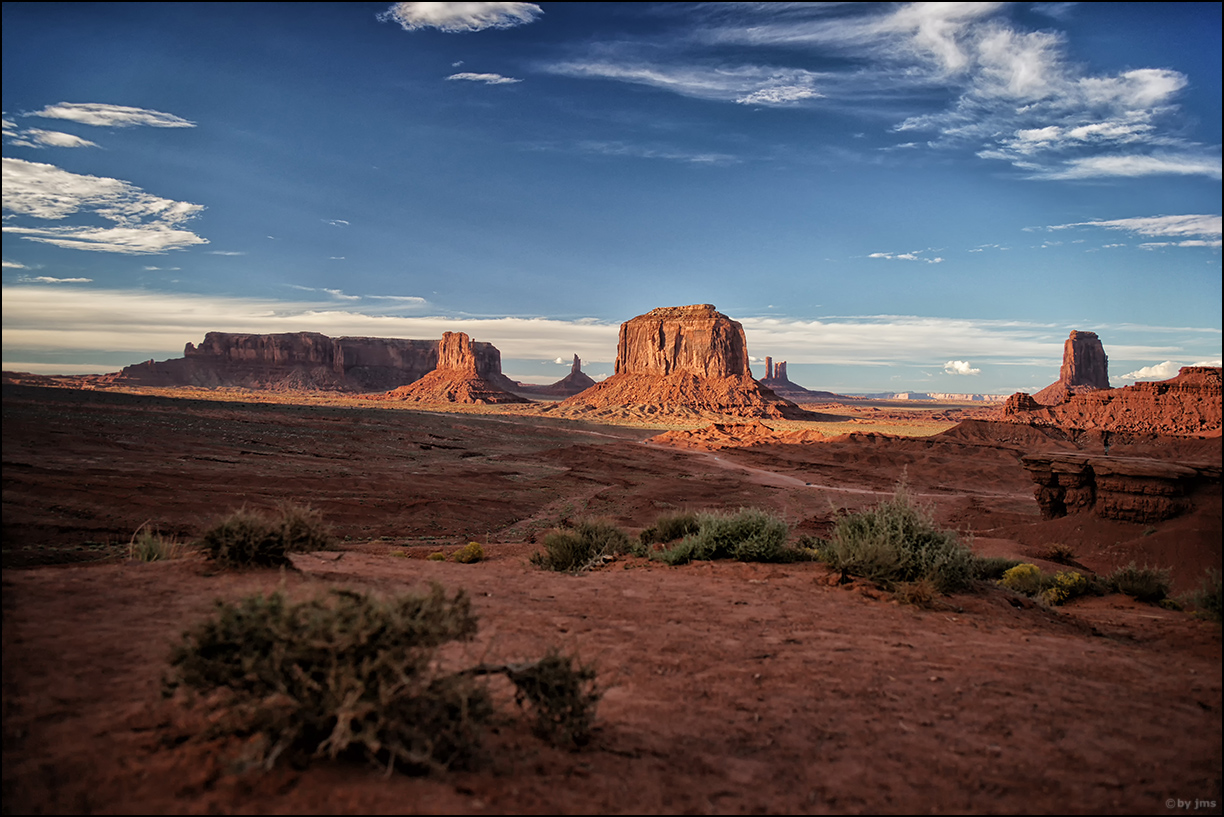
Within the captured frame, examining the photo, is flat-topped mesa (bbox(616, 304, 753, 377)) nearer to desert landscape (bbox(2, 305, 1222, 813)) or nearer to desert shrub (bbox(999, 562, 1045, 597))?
desert landscape (bbox(2, 305, 1222, 813))

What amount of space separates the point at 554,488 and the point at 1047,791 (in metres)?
26.0

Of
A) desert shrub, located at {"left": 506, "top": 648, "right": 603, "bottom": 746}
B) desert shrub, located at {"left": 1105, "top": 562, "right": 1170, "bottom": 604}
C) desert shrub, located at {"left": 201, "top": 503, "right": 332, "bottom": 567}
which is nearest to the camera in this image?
desert shrub, located at {"left": 506, "top": 648, "right": 603, "bottom": 746}

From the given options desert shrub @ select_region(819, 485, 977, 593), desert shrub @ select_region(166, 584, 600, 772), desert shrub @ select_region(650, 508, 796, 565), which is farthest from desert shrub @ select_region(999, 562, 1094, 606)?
desert shrub @ select_region(166, 584, 600, 772)

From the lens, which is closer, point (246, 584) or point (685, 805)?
point (685, 805)

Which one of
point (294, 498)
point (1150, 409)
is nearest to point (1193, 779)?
point (294, 498)

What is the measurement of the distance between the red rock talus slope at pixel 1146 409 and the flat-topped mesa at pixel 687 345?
67.3 metres

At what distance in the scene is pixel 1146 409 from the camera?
49.0 meters

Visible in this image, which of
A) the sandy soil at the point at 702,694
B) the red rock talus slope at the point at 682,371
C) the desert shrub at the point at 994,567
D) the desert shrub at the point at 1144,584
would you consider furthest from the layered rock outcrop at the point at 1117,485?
the red rock talus slope at the point at 682,371

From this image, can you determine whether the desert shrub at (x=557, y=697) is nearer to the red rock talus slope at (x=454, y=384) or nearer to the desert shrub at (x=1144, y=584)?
the desert shrub at (x=1144, y=584)

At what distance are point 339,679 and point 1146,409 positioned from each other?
206 feet

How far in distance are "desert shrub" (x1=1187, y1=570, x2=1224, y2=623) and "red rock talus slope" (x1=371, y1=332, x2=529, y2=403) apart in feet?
406

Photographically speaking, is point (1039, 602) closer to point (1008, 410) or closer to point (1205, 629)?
point (1205, 629)

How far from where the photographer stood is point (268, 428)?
41438 mm

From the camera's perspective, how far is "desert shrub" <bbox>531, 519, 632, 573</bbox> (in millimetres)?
11672
